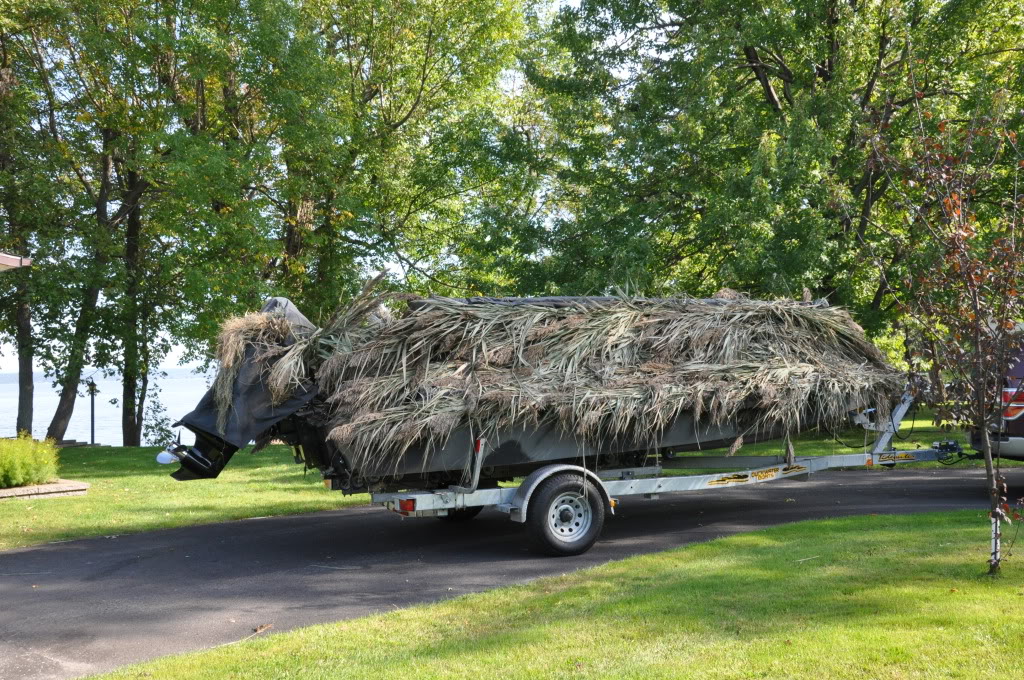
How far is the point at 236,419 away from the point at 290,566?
155cm

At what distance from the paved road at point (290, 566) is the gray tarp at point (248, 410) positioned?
4.36 ft

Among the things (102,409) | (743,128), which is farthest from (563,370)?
(102,409)

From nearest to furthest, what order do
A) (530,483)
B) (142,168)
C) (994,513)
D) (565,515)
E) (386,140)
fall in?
(994,513) < (530,483) < (565,515) < (142,168) < (386,140)

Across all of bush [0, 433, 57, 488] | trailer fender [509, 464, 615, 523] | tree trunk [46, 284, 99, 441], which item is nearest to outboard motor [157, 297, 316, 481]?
trailer fender [509, 464, 615, 523]

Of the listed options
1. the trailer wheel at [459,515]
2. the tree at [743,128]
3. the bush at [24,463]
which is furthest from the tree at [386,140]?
the trailer wheel at [459,515]

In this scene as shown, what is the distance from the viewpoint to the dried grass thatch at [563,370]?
8266mm

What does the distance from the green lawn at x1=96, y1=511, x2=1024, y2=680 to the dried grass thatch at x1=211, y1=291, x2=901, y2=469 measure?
5.21 feet

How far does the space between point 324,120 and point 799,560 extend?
16.4 meters

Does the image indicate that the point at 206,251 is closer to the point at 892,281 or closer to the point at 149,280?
the point at 149,280

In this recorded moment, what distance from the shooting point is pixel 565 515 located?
880cm

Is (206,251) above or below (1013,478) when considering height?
above

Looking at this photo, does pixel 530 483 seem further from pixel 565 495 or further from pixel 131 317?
pixel 131 317

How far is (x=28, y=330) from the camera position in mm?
24031

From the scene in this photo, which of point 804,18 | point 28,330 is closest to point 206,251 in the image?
point 28,330
